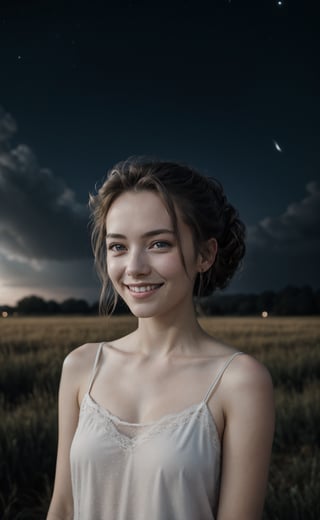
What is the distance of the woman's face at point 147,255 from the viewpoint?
4.36 ft

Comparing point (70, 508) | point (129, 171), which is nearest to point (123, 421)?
point (70, 508)

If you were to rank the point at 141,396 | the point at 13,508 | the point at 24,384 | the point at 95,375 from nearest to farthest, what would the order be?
1. the point at 141,396
2. the point at 95,375
3. the point at 13,508
4. the point at 24,384

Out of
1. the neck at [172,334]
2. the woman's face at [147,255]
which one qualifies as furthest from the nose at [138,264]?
the neck at [172,334]

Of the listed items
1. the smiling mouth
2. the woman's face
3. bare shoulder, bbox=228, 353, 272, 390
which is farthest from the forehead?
bare shoulder, bbox=228, 353, 272, 390

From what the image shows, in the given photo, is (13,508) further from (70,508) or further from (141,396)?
(141,396)

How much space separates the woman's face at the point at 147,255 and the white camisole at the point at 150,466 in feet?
0.71

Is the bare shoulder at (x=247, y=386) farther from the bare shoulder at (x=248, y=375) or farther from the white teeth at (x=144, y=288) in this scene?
the white teeth at (x=144, y=288)

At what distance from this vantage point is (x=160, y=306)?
135 cm

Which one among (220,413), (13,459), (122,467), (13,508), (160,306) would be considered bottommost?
(13,508)

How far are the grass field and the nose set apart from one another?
0.87 meters

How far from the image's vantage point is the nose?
132 centimetres

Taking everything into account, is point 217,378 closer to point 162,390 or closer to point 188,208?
point 162,390

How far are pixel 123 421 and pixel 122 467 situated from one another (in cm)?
10

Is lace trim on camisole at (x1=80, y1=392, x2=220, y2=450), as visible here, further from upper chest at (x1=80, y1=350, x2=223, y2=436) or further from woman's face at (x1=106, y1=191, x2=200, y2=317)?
woman's face at (x1=106, y1=191, x2=200, y2=317)
